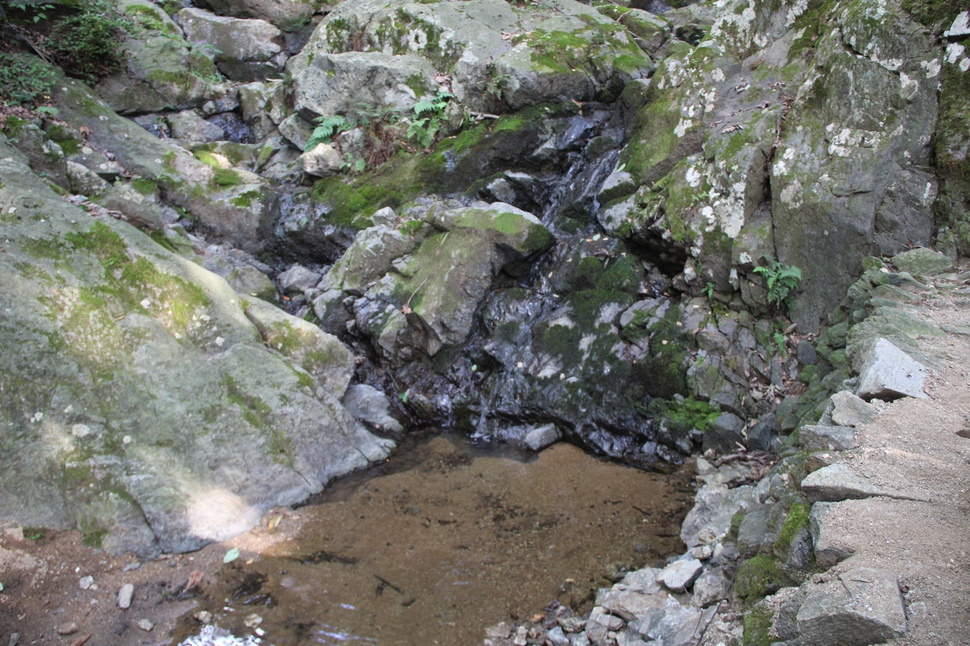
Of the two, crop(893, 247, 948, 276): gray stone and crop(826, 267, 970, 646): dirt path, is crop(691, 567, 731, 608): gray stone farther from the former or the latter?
crop(893, 247, 948, 276): gray stone

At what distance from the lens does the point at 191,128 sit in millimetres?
13773

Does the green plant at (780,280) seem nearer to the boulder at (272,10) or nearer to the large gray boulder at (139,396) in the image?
the large gray boulder at (139,396)

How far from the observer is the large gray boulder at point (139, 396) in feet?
17.7

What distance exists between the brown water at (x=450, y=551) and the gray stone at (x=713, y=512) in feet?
0.60

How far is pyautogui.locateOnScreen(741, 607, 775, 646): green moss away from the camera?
247cm

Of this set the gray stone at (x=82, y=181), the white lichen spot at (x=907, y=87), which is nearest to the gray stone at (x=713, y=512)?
the white lichen spot at (x=907, y=87)

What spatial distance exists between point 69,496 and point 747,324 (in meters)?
7.66

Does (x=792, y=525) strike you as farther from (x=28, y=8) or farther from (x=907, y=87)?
(x=28, y=8)

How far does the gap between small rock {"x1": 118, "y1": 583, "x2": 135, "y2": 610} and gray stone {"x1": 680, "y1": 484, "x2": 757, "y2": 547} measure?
4804 mm

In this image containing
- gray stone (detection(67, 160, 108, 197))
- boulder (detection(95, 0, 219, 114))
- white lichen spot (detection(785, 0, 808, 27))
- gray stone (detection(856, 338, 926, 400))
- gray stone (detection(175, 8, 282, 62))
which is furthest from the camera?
gray stone (detection(175, 8, 282, 62))

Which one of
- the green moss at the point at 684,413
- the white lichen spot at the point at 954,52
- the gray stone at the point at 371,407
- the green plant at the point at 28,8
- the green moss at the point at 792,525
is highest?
the white lichen spot at the point at 954,52

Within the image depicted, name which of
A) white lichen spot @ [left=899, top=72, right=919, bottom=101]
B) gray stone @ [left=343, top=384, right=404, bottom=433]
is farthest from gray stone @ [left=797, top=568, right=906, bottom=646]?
white lichen spot @ [left=899, top=72, right=919, bottom=101]

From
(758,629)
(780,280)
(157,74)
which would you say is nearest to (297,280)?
(157,74)

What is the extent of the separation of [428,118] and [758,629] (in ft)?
36.5
